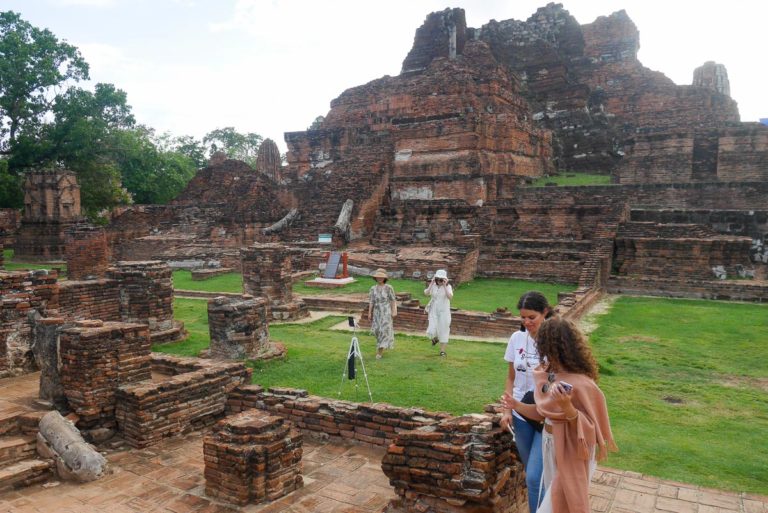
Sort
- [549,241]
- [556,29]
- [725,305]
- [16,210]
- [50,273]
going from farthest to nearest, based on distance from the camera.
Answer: [556,29], [16,210], [549,241], [725,305], [50,273]

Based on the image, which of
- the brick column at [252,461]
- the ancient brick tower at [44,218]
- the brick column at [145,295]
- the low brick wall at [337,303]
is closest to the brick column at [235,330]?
the brick column at [145,295]

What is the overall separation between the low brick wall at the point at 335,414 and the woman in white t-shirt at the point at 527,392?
4.70ft

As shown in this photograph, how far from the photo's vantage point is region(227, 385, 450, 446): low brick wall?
5.43 metres

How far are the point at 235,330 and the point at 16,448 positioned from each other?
9.54 feet

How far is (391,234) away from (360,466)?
13.3 meters

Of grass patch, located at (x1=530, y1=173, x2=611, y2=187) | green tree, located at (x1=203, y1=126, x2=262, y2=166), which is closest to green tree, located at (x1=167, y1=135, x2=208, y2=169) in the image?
green tree, located at (x1=203, y1=126, x2=262, y2=166)

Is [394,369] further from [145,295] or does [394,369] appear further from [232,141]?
[232,141]

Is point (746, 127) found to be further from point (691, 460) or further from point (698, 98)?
point (691, 460)

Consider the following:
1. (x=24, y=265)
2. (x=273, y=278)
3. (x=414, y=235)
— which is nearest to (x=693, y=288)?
(x=414, y=235)

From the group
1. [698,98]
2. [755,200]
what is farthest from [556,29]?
[755,200]

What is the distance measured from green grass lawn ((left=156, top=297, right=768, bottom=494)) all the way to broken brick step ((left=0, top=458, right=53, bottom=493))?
2475 mm

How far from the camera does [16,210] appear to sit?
27.0 metres

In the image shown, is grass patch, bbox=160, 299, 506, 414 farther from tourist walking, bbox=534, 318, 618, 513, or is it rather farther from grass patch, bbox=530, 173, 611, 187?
Answer: grass patch, bbox=530, 173, 611, 187

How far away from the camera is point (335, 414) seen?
5.86 m
